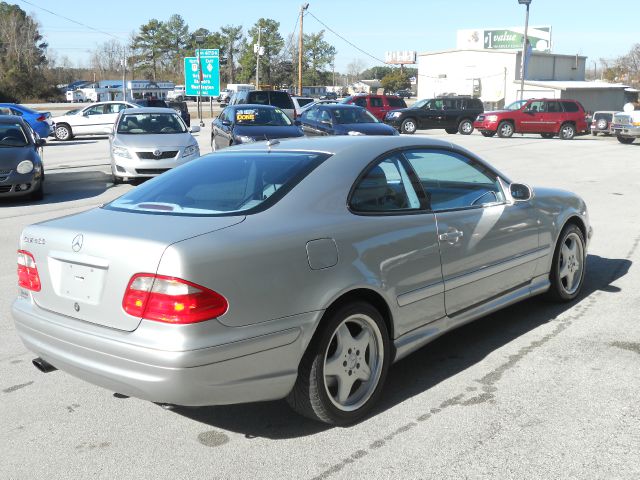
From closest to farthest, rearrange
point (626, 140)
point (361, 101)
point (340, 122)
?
point (340, 122), point (626, 140), point (361, 101)

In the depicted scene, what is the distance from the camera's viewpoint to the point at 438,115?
34125 mm

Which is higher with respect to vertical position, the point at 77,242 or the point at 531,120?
the point at 531,120

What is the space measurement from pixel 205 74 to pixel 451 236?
4058 centimetres

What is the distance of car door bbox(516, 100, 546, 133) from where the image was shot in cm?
3117

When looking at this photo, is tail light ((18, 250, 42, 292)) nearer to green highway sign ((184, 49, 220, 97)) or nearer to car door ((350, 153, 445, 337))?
car door ((350, 153, 445, 337))

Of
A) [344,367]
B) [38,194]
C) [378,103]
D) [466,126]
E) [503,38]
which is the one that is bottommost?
[38,194]

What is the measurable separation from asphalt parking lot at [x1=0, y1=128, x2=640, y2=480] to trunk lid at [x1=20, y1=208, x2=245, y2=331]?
0.68 metres

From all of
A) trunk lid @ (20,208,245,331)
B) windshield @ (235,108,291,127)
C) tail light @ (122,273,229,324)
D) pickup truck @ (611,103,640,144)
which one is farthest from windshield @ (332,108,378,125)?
tail light @ (122,273,229,324)

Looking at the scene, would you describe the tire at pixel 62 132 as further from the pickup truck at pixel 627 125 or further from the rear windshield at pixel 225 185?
the rear windshield at pixel 225 185

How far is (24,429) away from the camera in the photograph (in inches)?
144

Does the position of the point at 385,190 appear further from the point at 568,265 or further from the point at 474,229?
the point at 568,265

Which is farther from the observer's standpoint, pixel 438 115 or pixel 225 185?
pixel 438 115

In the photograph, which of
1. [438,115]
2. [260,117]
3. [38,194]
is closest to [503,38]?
[438,115]

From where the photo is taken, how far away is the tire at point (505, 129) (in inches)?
1231
